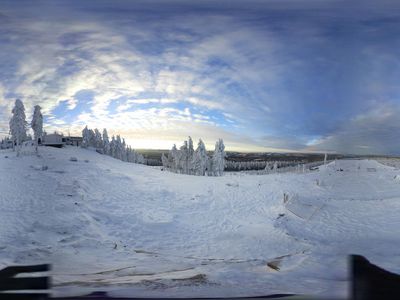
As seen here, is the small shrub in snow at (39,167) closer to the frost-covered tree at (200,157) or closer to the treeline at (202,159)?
the treeline at (202,159)

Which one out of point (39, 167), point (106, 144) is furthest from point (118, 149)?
point (39, 167)

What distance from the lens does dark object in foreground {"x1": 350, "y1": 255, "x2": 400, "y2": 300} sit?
2107mm

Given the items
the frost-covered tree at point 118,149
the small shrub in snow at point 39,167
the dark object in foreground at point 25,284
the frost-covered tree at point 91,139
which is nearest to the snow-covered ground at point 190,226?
the small shrub in snow at point 39,167

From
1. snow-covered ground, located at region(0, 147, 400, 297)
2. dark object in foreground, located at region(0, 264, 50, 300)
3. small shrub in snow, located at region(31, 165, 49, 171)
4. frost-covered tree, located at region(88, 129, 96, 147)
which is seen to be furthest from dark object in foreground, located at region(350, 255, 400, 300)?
frost-covered tree, located at region(88, 129, 96, 147)

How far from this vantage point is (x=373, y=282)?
6.98 ft

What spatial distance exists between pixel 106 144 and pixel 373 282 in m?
22.6

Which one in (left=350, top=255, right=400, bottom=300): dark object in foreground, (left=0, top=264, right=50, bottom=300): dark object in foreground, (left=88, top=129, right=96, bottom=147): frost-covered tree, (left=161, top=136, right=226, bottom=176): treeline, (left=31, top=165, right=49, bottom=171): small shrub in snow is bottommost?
(left=31, top=165, right=49, bottom=171): small shrub in snow

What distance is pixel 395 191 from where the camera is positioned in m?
25.8

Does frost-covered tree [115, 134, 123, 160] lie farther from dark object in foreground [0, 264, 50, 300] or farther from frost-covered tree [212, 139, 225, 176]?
dark object in foreground [0, 264, 50, 300]

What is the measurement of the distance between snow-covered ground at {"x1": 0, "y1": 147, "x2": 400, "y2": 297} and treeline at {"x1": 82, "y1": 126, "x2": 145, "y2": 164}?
1.59 metres

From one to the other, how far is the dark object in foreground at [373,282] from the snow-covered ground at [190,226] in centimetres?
456

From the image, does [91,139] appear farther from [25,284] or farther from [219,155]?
[25,284]

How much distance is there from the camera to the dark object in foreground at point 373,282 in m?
2.11

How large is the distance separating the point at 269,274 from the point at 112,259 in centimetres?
482
